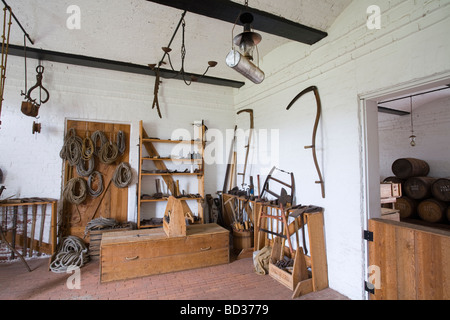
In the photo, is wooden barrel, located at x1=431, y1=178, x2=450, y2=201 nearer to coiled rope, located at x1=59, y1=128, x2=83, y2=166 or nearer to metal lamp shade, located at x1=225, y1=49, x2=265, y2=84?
metal lamp shade, located at x1=225, y1=49, x2=265, y2=84

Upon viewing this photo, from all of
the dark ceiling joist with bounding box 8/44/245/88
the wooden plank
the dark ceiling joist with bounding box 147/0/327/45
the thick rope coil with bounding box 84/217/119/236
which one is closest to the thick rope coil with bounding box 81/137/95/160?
the thick rope coil with bounding box 84/217/119/236

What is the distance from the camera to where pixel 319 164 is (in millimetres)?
3170

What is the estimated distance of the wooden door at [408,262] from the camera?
198cm

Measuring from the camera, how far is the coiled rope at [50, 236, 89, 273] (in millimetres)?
3467

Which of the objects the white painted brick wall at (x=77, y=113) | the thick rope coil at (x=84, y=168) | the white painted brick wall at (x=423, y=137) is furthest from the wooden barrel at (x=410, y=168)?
the thick rope coil at (x=84, y=168)

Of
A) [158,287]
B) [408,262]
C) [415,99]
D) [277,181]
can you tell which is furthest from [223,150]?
[415,99]

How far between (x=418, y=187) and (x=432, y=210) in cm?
51

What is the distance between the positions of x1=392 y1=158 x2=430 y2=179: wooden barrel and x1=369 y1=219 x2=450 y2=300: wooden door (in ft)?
11.8

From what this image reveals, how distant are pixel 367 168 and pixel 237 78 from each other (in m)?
3.40

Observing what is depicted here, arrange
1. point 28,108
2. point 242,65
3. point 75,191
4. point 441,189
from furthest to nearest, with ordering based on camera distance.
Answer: point 441,189
point 75,191
point 28,108
point 242,65

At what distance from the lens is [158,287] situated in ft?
9.60

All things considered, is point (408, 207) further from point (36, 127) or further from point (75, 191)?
point (36, 127)
